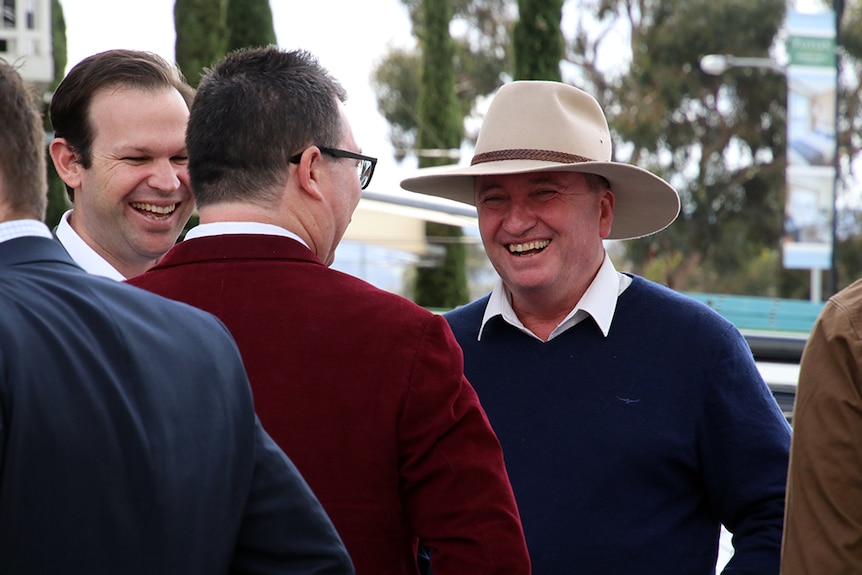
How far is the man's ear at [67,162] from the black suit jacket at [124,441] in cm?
161

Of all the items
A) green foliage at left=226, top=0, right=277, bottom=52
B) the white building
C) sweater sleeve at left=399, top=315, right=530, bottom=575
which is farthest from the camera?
green foliage at left=226, top=0, right=277, bottom=52

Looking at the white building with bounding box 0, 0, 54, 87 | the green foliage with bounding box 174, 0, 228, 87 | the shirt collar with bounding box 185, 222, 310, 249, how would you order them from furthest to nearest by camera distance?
1. the green foliage with bounding box 174, 0, 228, 87
2. the white building with bounding box 0, 0, 54, 87
3. the shirt collar with bounding box 185, 222, 310, 249

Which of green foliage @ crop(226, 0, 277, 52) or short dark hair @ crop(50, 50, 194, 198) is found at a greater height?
green foliage @ crop(226, 0, 277, 52)

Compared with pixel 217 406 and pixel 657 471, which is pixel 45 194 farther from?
pixel 657 471

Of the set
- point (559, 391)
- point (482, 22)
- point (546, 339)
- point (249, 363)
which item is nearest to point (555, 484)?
point (559, 391)

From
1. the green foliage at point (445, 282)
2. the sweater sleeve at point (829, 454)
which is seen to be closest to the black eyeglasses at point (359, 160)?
the sweater sleeve at point (829, 454)

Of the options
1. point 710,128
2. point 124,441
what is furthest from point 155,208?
point 710,128

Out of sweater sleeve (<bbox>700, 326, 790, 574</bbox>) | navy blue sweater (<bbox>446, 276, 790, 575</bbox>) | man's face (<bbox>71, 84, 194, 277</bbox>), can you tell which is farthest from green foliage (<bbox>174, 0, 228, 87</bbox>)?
sweater sleeve (<bbox>700, 326, 790, 574</bbox>)

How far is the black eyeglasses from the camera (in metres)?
2.19

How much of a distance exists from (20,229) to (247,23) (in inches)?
670

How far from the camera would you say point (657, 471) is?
9.31ft

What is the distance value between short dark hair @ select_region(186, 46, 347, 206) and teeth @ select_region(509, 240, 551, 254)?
3.32ft

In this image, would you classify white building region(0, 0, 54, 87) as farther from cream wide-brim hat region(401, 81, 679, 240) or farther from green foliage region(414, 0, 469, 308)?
cream wide-brim hat region(401, 81, 679, 240)

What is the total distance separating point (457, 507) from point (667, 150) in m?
30.2
